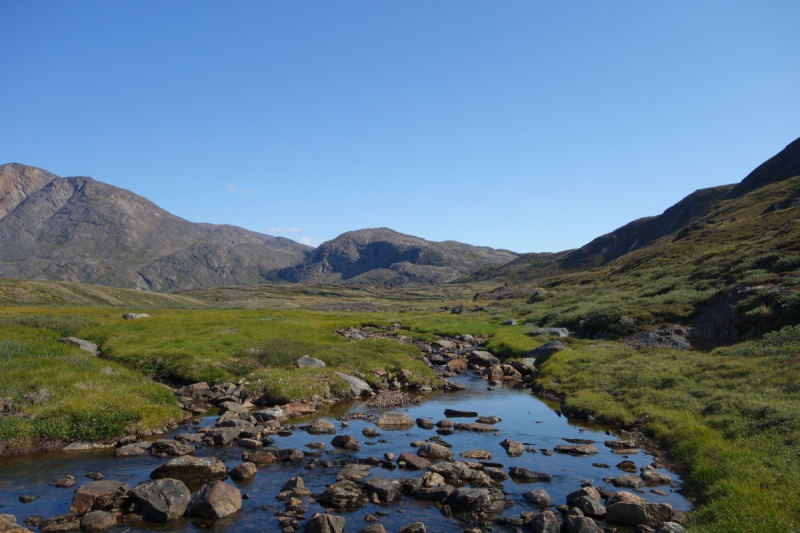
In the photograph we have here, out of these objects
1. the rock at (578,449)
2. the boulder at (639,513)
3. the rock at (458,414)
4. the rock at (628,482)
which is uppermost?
the boulder at (639,513)

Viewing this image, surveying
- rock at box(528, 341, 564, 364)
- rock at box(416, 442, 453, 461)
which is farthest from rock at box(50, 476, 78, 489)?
rock at box(528, 341, 564, 364)

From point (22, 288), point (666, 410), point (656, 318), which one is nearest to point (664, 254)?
point (656, 318)

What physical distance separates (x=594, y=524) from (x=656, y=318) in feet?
130

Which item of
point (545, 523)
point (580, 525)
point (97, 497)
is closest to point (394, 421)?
point (545, 523)

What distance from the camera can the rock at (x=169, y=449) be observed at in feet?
61.0

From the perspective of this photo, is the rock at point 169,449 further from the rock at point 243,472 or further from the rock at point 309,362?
the rock at point 309,362

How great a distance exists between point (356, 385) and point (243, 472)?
15596 mm

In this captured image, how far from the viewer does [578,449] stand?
19.9m

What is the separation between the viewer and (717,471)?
15.1m

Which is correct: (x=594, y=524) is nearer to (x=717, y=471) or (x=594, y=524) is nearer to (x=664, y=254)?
(x=717, y=471)

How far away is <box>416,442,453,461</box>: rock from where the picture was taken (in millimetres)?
18844

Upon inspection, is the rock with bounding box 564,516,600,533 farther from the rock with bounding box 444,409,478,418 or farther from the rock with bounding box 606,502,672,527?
the rock with bounding box 444,409,478,418

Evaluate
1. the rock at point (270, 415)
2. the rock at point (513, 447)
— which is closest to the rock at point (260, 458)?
the rock at point (270, 415)

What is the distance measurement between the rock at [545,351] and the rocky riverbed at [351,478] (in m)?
15.6
